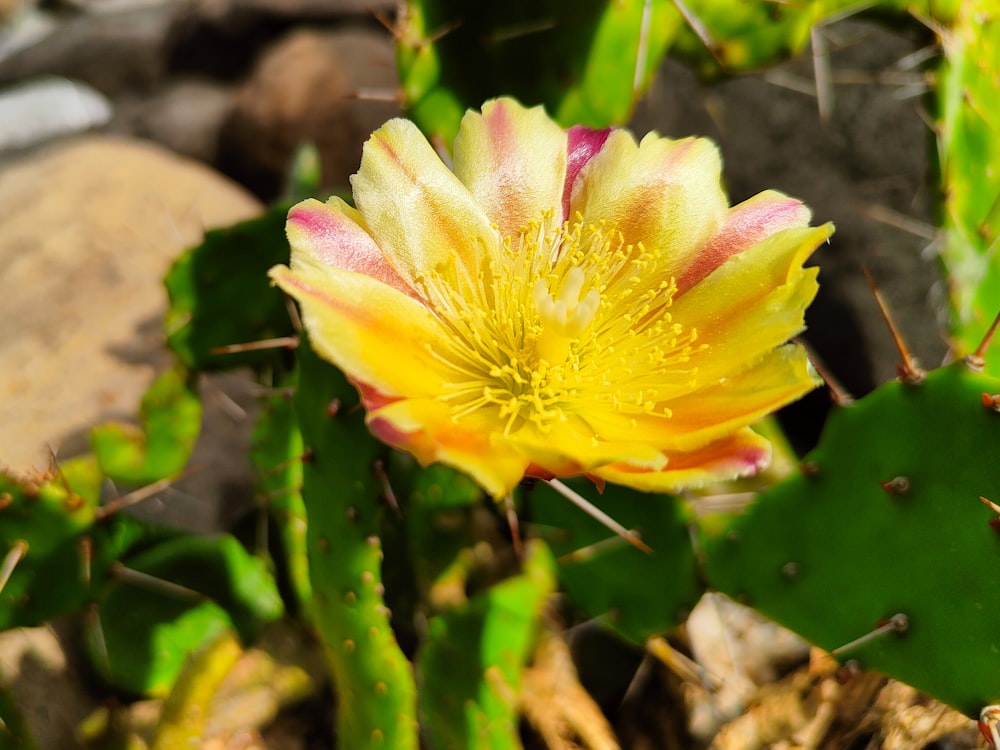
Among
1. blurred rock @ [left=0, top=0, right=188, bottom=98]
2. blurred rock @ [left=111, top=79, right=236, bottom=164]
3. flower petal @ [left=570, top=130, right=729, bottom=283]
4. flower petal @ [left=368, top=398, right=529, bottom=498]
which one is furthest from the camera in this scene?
blurred rock @ [left=0, top=0, right=188, bottom=98]

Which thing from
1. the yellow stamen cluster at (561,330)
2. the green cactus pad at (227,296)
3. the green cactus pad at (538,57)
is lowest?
the green cactus pad at (227,296)

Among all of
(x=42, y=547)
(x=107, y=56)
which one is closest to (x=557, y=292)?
(x=42, y=547)

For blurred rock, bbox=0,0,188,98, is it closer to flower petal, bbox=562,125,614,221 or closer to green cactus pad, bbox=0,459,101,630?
green cactus pad, bbox=0,459,101,630

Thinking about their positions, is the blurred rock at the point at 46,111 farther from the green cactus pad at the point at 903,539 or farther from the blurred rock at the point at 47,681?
the green cactus pad at the point at 903,539

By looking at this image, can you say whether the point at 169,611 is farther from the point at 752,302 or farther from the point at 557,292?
the point at 752,302

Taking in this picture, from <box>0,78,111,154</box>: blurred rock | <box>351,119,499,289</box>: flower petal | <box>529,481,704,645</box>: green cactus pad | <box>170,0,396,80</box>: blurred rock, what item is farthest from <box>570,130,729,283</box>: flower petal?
<box>0,78,111,154</box>: blurred rock

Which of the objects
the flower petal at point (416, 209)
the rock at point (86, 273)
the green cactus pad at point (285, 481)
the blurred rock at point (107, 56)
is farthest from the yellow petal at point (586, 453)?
the blurred rock at point (107, 56)
